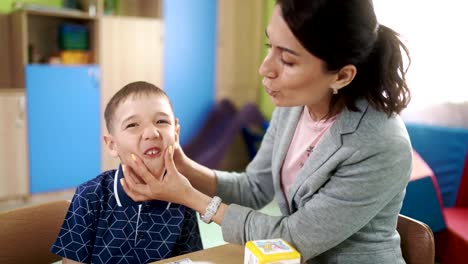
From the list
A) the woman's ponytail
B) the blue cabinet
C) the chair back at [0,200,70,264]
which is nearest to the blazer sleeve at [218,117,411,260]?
the woman's ponytail

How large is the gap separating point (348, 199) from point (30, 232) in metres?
0.92

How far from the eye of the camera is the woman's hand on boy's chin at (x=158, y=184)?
1195 mm

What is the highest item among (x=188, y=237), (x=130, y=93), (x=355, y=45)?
(x=355, y=45)

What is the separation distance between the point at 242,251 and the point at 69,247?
1.52 feet

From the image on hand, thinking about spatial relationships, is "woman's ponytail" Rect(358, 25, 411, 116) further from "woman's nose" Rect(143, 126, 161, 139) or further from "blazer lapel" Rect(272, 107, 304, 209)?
"woman's nose" Rect(143, 126, 161, 139)

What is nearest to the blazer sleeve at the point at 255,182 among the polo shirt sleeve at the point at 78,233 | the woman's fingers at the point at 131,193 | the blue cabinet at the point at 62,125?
the woman's fingers at the point at 131,193

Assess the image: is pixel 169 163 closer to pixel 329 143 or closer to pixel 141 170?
pixel 141 170

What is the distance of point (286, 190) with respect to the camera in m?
1.38

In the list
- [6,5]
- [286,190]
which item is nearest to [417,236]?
[286,190]

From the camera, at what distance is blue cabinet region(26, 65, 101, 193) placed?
355 centimetres

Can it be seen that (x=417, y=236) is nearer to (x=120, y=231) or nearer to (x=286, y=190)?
(x=286, y=190)

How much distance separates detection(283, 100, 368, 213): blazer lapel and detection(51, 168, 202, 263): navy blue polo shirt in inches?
15.1

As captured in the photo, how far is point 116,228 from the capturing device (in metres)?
1.25

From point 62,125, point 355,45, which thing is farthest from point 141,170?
A: point 62,125
